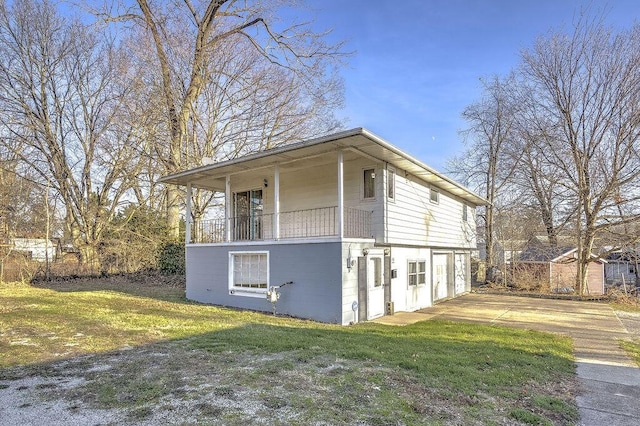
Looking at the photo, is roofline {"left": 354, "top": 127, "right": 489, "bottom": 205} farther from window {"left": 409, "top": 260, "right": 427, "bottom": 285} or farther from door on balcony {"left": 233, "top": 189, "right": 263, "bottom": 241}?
door on balcony {"left": 233, "top": 189, "right": 263, "bottom": 241}

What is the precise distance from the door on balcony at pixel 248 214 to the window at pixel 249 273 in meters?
2.05

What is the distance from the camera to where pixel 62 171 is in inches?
698

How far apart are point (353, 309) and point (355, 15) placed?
10.9 meters

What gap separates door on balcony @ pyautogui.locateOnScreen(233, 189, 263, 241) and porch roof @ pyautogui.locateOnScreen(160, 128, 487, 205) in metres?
0.92

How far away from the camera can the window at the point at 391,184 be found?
10133 millimetres

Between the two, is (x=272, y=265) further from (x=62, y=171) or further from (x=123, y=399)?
(x=62, y=171)

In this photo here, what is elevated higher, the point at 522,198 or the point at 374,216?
the point at 522,198

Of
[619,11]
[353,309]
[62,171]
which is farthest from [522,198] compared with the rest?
[62,171]

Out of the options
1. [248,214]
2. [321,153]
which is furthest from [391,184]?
[248,214]

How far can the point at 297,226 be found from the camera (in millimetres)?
11508

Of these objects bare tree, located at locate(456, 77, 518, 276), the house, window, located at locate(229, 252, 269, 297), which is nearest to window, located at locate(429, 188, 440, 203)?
the house

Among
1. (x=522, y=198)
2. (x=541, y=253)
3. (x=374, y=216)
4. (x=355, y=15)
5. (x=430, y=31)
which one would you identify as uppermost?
(x=355, y=15)

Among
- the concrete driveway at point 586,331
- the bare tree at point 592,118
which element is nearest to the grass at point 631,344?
the concrete driveway at point 586,331

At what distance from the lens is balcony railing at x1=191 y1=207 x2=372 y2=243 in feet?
32.4
